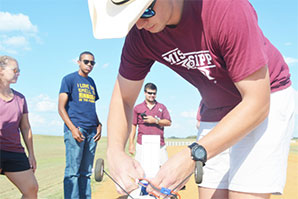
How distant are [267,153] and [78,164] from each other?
3763mm

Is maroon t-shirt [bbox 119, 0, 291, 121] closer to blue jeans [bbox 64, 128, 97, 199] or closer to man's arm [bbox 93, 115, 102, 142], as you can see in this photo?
blue jeans [bbox 64, 128, 97, 199]

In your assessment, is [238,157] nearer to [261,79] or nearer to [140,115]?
[261,79]

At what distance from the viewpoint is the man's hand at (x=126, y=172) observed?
1.61 meters

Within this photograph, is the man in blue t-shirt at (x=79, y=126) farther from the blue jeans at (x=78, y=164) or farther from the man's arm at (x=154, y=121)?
the man's arm at (x=154, y=121)

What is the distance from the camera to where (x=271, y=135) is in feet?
6.63

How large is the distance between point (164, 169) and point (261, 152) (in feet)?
2.76

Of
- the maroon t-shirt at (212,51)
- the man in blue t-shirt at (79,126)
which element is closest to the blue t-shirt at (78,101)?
the man in blue t-shirt at (79,126)

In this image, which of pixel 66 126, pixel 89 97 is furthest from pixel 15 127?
pixel 89 97

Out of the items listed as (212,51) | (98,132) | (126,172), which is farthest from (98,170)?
(98,132)

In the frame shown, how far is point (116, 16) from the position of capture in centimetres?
156

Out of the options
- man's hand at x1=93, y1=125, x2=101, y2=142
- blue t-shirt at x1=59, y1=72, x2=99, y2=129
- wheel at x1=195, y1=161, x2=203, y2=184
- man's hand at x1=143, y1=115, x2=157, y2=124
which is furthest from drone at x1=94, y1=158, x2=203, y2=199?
man's hand at x1=143, y1=115, x2=157, y2=124

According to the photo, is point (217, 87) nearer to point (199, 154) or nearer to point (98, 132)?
point (199, 154)

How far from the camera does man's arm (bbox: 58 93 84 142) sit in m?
5.15

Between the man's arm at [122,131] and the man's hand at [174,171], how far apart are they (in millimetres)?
164
